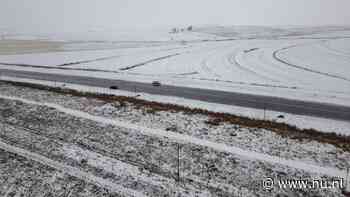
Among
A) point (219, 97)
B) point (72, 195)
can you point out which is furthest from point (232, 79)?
point (72, 195)

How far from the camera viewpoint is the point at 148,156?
14.5 metres

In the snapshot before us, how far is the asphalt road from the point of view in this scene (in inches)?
868

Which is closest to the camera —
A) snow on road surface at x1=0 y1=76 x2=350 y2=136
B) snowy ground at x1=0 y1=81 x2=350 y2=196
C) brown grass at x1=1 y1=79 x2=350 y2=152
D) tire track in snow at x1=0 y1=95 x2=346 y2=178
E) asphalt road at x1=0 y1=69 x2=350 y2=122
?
snowy ground at x1=0 y1=81 x2=350 y2=196

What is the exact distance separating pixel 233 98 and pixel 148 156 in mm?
14502

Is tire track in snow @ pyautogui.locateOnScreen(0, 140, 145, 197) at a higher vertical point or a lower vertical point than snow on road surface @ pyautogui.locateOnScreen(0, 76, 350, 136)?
lower

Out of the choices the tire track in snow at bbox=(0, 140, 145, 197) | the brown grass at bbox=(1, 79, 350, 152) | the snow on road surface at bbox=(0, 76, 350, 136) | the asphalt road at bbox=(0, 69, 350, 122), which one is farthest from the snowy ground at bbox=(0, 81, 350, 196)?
the asphalt road at bbox=(0, 69, 350, 122)

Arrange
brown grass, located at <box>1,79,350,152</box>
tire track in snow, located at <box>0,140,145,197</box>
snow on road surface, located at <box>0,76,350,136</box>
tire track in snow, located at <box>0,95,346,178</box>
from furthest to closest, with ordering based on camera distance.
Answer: snow on road surface, located at <box>0,76,350,136</box> < brown grass, located at <box>1,79,350,152</box> < tire track in snow, located at <box>0,95,346,178</box> < tire track in snow, located at <box>0,140,145,197</box>

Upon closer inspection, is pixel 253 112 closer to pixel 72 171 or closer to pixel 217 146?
pixel 217 146

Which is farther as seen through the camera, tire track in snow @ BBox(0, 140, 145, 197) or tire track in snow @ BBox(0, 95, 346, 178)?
tire track in snow @ BBox(0, 95, 346, 178)

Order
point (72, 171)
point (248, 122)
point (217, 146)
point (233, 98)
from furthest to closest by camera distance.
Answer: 1. point (233, 98)
2. point (248, 122)
3. point (217, 146)
4. point (72, 171)

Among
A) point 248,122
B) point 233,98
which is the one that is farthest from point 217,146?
point 233,98

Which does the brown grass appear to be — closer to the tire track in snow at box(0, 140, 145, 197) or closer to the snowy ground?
the snowy ground

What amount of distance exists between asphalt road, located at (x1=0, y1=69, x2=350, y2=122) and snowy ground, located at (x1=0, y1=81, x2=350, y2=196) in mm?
6366

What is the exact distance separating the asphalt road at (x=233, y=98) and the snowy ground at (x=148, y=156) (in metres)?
6.37
